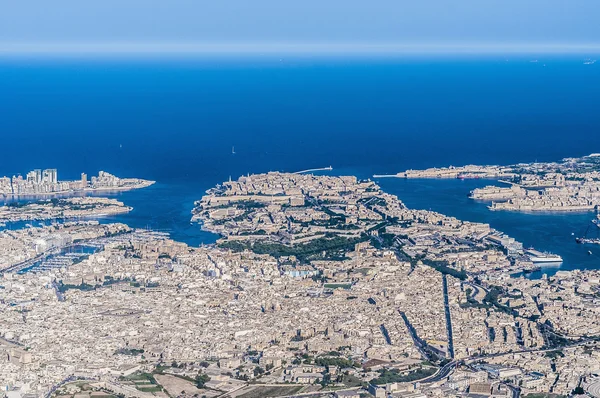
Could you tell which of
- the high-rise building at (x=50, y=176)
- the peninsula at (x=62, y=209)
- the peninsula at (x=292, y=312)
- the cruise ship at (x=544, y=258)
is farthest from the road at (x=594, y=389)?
the high-rise building at (x=50, y=176)

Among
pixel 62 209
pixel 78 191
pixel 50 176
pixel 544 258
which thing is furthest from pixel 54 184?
pixel 544 258

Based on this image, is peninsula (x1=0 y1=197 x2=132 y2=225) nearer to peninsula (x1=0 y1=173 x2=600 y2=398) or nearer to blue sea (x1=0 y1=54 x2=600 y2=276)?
blue sea (x1=0 y1=54 x2=600 y2=276)

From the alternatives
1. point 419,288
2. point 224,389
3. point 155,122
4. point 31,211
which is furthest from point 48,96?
point 224,389

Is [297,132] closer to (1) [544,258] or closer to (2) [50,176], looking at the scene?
(2) [50,176]

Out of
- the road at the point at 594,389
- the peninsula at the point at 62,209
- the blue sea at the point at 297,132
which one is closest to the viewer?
the road at the point at 594,389

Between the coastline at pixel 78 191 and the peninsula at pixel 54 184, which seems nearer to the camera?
the coastline at pixel 78 191

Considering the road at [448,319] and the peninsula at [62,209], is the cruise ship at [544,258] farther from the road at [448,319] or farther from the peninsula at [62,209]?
the peninsula at [62,209]

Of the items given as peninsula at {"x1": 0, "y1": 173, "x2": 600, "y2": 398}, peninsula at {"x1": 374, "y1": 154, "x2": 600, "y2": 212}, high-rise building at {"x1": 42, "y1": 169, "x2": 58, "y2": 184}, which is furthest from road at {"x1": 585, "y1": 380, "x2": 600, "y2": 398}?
high-rise building at {"x1": 42, "y1": 169, "x2": 58, "y2": 184}
